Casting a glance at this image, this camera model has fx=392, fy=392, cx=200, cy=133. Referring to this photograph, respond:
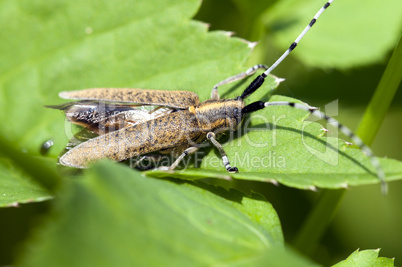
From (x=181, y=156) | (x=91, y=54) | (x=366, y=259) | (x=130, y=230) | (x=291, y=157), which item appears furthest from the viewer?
(x=91, y=54)

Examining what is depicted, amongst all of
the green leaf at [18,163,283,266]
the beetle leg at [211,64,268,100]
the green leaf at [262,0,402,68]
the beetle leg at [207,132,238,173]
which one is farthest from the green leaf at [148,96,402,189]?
the green leaf at [262,0,402,68]

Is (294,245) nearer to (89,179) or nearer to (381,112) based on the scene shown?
(381,112)

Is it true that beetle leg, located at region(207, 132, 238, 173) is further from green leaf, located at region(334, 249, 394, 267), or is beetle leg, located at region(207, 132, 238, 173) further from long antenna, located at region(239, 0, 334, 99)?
green leaf, located at region(334, 249, 394, 267)

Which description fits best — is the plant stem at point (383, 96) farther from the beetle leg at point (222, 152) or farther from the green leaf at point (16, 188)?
the green leaf at point (16, 188)

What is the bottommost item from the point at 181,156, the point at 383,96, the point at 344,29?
the point at 181,156

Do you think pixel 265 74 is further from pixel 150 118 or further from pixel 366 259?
pixel 366 259

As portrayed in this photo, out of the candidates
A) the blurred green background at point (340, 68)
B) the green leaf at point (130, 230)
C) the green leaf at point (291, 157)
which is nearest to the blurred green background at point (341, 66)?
the blurred green background at point (340, 68)

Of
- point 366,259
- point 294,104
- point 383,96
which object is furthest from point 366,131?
point 366,259
